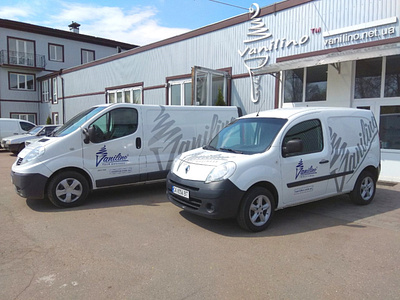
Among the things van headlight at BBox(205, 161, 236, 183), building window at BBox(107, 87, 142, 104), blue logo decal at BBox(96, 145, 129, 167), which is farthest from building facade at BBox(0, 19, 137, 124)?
van headlight at BBox(205, 161, 236, 183)

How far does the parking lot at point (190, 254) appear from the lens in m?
3.19

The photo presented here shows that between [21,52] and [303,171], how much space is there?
32213 mm

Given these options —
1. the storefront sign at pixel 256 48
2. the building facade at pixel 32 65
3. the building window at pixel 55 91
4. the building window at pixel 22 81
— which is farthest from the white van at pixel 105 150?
the building window at pixel 22 81

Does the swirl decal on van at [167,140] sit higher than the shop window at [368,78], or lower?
lower

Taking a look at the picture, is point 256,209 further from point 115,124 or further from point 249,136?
point 115,124

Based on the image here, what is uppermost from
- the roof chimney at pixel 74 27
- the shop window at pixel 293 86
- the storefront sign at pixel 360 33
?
the roof chimney at pixel 74 27

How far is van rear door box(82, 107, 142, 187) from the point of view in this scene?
6.41 meters

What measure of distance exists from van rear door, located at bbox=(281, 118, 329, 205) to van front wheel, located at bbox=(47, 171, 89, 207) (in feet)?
12.7

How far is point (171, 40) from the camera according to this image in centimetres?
1538

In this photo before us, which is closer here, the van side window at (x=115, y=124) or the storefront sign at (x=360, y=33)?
the van side window at (x=115, y=124)

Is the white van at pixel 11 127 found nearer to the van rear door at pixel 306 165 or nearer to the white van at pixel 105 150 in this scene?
the white van at pixel 105 150

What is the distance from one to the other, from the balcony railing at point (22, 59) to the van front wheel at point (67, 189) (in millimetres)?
28375

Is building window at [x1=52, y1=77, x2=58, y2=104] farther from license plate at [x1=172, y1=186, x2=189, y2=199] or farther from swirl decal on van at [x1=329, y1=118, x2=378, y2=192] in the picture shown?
swirl decal on van at [x1=329, y1=118, x2=378, y2=192]

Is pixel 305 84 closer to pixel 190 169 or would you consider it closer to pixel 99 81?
pixel 190 169
